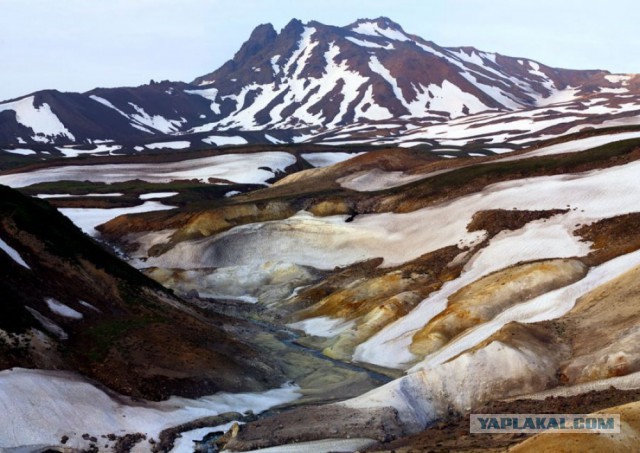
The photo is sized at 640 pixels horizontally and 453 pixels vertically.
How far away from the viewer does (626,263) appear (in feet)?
122

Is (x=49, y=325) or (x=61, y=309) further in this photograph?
(x=61, y=309)

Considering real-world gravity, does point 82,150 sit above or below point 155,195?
above

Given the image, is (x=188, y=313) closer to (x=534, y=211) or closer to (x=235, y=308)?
(x=235, y=308)

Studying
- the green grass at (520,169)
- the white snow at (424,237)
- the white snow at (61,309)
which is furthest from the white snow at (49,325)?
the green grass at (520,169)

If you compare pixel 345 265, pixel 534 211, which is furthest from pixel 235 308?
pixel 534 211

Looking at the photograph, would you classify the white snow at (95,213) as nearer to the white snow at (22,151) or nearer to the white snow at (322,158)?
the white snow at (322,158)

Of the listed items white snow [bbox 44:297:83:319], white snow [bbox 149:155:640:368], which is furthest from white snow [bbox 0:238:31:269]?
white snow [bbox 149:155:640:368]

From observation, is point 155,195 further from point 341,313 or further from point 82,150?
point 82,150

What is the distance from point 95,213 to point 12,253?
2201 inches

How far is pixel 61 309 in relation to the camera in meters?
34.3

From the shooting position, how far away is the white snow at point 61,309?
3382 cm

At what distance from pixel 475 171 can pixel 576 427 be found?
52747mm

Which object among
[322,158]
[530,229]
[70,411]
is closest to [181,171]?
[322,158]

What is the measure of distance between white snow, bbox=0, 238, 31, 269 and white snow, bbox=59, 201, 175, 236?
47.2m
